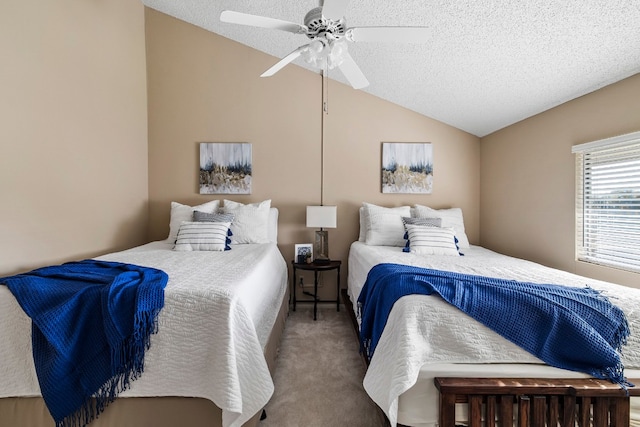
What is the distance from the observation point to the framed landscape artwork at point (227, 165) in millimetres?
3193

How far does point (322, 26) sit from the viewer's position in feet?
5.09

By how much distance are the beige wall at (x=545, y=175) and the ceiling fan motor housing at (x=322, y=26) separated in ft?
6.32

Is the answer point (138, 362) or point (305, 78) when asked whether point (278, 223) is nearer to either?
point (305, 78)

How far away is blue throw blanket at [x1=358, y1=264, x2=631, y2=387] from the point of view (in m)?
1.14

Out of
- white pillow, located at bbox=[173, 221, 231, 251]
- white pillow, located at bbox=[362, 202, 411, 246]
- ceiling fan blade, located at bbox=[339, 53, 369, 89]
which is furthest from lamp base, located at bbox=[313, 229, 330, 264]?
ceiling fan blade, located at bbox=[339, 53, 369, 89]

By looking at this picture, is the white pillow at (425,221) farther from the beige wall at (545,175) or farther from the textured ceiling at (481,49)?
the textured ceiling at (481,49)

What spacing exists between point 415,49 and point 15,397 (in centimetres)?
320

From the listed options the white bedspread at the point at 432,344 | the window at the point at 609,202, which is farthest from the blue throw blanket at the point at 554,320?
the window at the point at 609,202

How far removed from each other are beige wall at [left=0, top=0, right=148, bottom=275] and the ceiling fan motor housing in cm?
197

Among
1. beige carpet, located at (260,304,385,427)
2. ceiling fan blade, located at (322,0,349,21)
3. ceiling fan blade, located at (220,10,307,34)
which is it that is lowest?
beige carpet, located at (260,304,385,427)

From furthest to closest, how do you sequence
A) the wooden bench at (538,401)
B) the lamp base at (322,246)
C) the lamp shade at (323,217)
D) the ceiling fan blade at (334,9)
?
the lamp base at (322,246) → the lamp shade at (323,217) → the ceiling fan blade at (334,9) → the wooden bench at (538,401)

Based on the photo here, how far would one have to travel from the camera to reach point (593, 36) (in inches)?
64.2

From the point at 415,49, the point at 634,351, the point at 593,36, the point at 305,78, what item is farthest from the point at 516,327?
the point at 305,78

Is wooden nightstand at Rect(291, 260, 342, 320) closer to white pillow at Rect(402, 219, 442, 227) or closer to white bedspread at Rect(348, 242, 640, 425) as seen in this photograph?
white pillow at Rect(402, 219, 442, 227)
